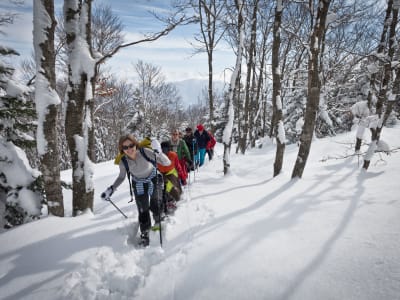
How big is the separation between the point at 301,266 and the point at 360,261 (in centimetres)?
62

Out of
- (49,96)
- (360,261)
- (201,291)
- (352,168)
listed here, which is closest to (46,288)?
(201,291)

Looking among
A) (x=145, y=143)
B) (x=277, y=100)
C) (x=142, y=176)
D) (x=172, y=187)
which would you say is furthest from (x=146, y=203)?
(x=277, y=100)

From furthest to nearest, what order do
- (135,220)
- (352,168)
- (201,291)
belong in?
(352,168) → (135,220) → (201,291)

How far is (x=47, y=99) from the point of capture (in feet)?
12.5

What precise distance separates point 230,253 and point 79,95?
12.3 feet

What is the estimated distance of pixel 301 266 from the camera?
2.29m

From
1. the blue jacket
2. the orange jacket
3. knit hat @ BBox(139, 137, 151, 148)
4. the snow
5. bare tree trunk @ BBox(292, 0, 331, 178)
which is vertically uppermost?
bare tree trunk @ BBox(292, 0, 331, 178)

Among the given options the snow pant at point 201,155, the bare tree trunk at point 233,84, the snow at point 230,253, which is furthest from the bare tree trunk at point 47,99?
the snow pant at point 201,155

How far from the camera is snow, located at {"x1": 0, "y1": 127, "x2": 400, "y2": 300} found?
2.12m

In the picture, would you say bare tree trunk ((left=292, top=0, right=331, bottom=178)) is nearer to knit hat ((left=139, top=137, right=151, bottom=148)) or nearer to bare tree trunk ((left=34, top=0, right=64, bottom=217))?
knit hat ((left=139, top=137, right=151, bottom=148))

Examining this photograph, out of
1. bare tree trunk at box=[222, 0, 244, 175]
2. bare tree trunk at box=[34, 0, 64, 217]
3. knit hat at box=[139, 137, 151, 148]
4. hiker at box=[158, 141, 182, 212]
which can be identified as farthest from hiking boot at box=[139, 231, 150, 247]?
bare tree trunk at box=[222, 0, 244, 175]

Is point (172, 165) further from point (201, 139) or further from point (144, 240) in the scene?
point (201, 139)

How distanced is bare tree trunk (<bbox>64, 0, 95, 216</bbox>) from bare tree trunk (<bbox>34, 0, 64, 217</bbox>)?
29 cm

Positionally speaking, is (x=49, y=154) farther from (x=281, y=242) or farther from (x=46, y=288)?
(x=281, y=242)
